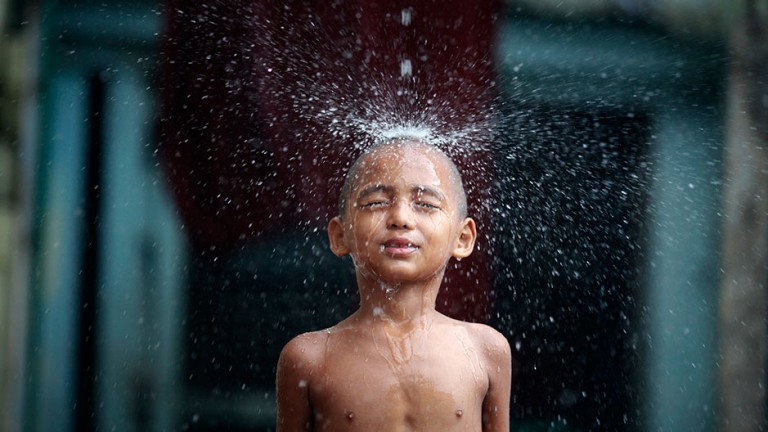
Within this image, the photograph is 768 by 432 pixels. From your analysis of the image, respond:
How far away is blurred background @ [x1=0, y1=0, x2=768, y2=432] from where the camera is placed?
108 inches

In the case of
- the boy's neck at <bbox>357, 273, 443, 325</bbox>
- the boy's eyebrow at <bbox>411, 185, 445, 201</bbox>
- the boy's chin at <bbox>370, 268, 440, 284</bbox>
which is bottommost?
the boy's neck at <bbox>357, 273, 443, 325</bbox>

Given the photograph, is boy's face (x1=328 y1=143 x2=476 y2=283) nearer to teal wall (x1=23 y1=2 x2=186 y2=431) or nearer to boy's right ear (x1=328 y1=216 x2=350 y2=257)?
boy's right ear (x1=328 y1=216 x2=350 y2=257)

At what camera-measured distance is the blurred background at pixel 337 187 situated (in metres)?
2.75

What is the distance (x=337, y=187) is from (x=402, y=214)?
96 cm

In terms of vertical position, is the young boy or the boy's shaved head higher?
the boy's shaved head

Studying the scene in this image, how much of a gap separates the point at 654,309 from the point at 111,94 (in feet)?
6.41

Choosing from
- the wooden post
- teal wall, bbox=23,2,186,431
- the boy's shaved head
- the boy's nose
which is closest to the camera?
the boy's nose

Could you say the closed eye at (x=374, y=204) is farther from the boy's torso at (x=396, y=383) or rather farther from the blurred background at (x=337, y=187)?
the blurred background at (x=337, y=187)

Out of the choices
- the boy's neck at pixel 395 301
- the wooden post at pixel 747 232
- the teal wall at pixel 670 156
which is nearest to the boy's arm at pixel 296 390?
the boy's neck at pixel 395 301

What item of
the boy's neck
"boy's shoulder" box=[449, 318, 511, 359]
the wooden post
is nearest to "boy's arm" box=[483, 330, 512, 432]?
"boy's shoulder" box=[449, 318, 511, 359]

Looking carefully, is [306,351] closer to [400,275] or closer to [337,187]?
[400,275]

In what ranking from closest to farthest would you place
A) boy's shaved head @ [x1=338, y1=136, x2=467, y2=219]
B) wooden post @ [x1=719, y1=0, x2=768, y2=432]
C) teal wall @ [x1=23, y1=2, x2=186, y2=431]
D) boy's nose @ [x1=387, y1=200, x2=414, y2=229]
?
1. boy's nose @ [x1=387, y1=200, x2=414, y2=229]
2. boy's shaved head @ [x1=338, y1=136, x2=467, y2=219]
3. teal wall @ [x1=23, y1=2, x2=186, y2=431]
4. wooden post @ [x1=719, y1=0, x2=768, y2=432]

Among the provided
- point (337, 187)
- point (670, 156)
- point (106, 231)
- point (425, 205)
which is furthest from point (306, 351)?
point (670, 156)

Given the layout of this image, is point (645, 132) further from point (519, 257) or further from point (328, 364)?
point (328, 364)
